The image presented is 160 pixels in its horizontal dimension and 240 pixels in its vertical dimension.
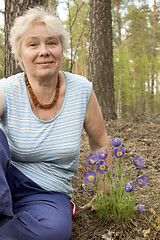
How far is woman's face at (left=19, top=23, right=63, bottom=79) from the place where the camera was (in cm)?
168

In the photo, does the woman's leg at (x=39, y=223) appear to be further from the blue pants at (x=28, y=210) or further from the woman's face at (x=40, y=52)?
the woman's face at (x=40, y=52)

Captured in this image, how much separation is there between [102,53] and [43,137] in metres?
4.06

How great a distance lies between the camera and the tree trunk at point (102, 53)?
17.4 ft

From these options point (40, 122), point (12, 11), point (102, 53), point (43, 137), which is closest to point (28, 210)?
point (43, 137)

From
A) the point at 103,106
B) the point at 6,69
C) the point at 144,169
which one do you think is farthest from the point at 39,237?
the point at 103,106

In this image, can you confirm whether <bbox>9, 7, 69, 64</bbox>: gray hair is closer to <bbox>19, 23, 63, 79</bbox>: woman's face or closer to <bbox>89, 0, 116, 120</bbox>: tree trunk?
<bbox>19, 23, 63, 79</bbox>: woman's face

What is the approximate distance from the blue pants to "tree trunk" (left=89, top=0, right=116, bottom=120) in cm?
380

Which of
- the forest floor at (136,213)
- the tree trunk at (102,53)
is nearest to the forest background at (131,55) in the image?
the tree trunk at (102,53)

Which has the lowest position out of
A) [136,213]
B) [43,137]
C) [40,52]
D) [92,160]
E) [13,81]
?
[136,213]

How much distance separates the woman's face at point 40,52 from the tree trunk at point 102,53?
364 centimetres

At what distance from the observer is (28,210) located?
1.52m

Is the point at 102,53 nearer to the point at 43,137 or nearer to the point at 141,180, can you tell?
the point at 43,137

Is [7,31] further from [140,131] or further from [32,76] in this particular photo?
[140,131]

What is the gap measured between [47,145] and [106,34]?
431 centimetres
